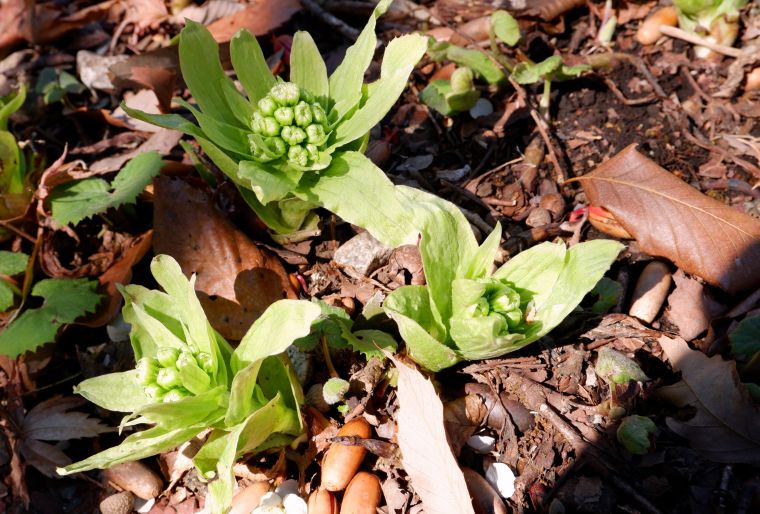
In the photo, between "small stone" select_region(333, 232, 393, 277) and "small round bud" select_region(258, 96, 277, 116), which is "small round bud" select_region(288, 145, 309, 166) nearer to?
"small round bud" select_region(258, 96, 277, 116)

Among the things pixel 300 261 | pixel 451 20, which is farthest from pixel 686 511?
pixel 451 20

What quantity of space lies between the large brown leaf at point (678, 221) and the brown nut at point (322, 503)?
4.24ft

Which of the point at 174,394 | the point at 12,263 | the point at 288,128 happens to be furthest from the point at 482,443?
the point at 12,263

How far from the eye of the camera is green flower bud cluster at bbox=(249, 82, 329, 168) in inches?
74.7

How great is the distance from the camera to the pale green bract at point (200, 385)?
1.58 meters

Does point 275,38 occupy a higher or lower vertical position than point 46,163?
higher

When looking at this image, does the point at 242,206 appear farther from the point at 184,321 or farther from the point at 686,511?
the point at 686,511

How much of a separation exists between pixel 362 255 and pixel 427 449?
0.77m

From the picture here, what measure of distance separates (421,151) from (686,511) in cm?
161

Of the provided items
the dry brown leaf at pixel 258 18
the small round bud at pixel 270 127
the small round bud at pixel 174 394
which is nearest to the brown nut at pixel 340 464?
the small round bud at pixel 174 394

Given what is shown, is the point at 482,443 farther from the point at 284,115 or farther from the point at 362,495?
the point at 284,115

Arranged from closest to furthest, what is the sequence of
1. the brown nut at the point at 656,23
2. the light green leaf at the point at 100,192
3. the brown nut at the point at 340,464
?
the brown nut at the point at 340,464 < the light green leaf at the point at 100,192 < the brown nut at the point at 656,23

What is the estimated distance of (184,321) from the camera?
1.84m

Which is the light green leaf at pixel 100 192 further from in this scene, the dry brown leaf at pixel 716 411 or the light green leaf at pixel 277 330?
the dry brown leaf at pixel 716 411
